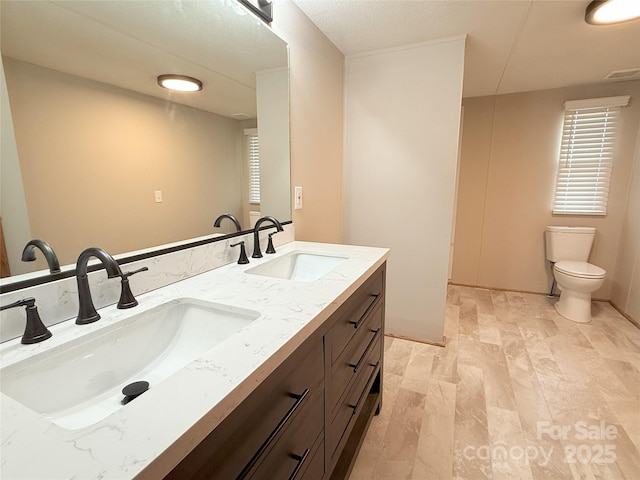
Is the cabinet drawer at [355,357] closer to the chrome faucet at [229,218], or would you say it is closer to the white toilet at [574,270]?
the chrome faucet at [229,218]

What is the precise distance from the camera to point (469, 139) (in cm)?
335

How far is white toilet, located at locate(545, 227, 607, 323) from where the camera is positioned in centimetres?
261

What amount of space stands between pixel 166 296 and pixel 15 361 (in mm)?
368

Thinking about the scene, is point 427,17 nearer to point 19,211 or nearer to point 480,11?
point 480,11

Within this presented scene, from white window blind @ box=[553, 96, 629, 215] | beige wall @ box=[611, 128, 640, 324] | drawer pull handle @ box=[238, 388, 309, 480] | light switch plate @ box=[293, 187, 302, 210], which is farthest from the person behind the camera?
white window blind @ box=[553, 96, 629, 215]

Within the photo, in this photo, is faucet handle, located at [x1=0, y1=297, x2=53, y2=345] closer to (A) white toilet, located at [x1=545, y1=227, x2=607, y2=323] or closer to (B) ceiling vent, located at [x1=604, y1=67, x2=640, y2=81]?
(A) white toilet, located at [x1=545, y1=227, x2=607, y2=323]

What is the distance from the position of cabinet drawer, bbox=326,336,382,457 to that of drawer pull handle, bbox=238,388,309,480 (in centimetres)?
32

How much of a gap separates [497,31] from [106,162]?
7.39ft

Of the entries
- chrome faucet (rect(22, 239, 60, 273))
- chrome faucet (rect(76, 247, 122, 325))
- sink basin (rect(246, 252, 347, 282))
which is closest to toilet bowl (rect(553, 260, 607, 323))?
sink basin (rect(246, 252, 347, 282))

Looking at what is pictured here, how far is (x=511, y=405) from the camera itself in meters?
1.73

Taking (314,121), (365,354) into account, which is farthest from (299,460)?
(314,121)

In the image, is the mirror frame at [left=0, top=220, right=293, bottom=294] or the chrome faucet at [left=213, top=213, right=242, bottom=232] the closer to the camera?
the mirror frame at [left=0, top=220, right=293, bottom=294]

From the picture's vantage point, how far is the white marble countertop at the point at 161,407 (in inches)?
15.0

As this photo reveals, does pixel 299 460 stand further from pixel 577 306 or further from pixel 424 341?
pixel 577 306
